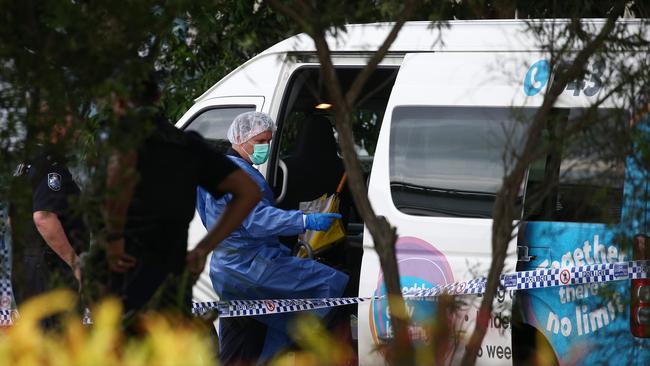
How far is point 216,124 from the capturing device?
716 centimetres

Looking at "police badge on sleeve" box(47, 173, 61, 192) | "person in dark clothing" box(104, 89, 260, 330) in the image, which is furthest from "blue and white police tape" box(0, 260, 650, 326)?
"police badge on sleeve" box(47, 173, 61, 192)

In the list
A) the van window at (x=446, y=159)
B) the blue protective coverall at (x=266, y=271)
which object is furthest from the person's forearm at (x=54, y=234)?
the van window at (x=446, y=159)

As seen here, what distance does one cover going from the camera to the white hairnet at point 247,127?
6352 millimetres

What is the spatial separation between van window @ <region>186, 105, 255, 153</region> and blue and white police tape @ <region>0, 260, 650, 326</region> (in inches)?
45.1

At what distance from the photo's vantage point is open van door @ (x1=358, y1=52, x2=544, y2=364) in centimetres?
566

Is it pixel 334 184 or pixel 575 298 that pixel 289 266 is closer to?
pixel 334 184

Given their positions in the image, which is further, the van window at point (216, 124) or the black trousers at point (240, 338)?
the van window at point (216, 124)

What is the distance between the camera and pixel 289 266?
6.43 m

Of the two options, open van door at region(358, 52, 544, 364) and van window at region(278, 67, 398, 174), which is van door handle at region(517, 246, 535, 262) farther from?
van window at region(278, 67, 398, 174)

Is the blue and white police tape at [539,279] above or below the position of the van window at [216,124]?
below

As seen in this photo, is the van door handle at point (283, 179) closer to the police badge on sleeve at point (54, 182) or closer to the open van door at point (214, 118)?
the open van door at point (214, 118)

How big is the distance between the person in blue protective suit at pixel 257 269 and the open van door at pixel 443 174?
44 cm

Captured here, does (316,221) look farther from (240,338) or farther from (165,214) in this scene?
(165,214)

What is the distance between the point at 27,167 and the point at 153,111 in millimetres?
423
